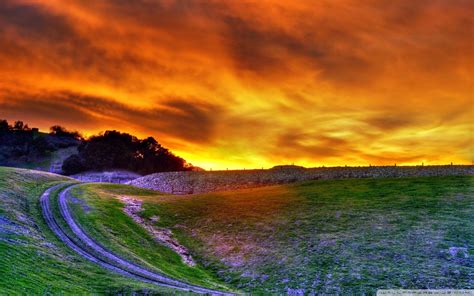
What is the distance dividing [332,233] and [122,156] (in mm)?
128800

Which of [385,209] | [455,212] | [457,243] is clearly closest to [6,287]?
[457,243]

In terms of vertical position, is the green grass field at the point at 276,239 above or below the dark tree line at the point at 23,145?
below

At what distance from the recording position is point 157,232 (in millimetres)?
→ 60188

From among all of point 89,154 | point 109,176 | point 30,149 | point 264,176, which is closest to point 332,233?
point 264,176

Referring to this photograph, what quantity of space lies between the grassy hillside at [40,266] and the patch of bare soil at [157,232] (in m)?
14.9

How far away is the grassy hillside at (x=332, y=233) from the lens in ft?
128

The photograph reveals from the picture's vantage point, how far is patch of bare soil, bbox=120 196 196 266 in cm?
5275

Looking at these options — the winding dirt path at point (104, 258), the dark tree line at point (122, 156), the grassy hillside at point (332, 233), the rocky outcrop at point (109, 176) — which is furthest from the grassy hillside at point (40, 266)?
the dark tree line at point (122, 156)

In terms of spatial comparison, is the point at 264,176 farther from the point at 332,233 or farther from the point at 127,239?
the point at 127,239

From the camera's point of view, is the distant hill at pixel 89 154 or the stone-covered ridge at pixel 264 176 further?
the distant hill at pixel 89 154

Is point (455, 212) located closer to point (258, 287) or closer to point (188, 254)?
point (258, 287)

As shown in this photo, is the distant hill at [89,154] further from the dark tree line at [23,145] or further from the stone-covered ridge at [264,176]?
the stone-covered ridge at [264,176]

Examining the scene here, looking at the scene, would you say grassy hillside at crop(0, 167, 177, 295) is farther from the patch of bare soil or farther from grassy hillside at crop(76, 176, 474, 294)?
the patch of bare soil

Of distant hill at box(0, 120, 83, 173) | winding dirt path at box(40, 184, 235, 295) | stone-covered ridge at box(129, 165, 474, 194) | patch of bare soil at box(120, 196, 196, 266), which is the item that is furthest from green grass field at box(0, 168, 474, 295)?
distant hill at box(0, 120, 83, 173)
